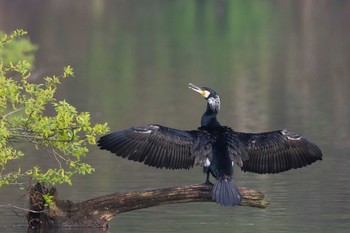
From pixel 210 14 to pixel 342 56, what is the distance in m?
23.1

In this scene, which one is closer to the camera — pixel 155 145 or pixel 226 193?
pixel 226 193

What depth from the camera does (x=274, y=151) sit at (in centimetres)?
1383

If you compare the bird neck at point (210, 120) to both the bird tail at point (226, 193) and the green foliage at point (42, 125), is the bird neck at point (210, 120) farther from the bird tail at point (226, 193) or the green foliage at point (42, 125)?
the green foliage at point (42, 125)

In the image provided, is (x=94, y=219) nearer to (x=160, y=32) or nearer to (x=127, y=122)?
(x=127, y=122)

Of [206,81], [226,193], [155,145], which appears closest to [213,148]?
[226,193]

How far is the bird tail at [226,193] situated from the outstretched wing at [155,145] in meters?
0.41

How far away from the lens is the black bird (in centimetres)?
1330

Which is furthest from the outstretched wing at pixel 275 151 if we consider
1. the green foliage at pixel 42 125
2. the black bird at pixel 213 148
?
the green foliage at pixel 42 125

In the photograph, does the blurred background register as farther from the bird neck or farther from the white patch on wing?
the bird neck

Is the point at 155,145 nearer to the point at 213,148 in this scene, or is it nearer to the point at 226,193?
the point at 213,148

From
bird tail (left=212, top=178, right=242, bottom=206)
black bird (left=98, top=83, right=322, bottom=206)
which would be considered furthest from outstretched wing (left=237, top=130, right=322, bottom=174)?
bird tail (left=212, top=178, right=242, bottom=206)

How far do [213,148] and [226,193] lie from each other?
0.51 meters

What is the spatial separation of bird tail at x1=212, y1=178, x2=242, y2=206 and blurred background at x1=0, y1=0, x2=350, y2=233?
159cm

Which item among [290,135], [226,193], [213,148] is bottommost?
[226,193]
